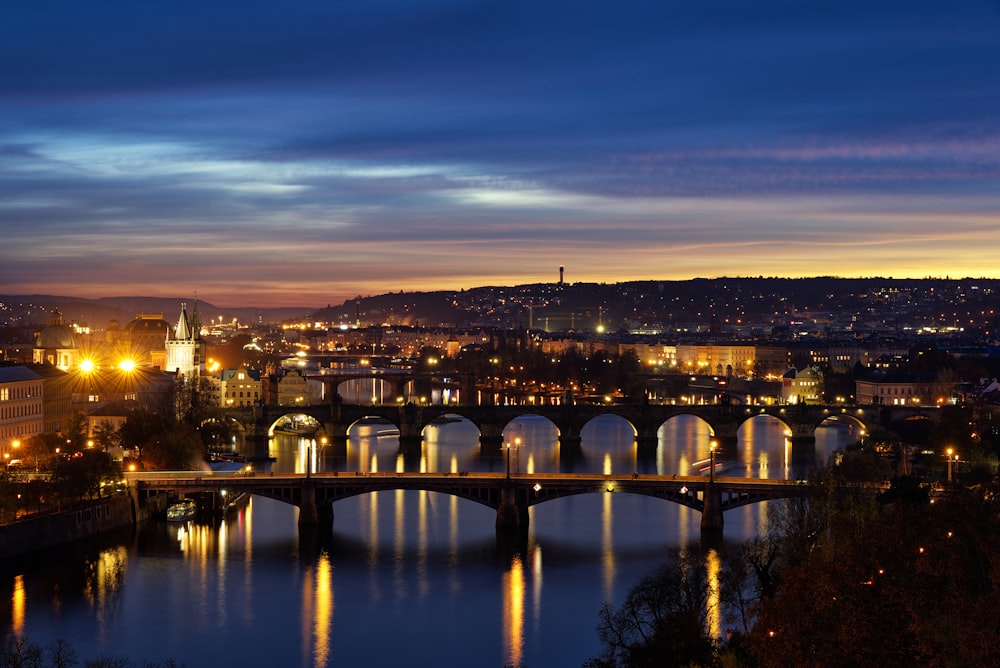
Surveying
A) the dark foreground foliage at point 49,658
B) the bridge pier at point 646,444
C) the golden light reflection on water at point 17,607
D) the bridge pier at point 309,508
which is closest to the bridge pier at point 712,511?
the bridge pier at point 309,508

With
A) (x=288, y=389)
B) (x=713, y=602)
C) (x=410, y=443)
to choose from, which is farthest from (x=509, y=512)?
(x=288, y=389)

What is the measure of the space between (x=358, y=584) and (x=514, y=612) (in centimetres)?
318

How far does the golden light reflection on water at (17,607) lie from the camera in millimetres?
23141

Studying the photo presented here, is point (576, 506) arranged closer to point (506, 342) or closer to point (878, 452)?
point (878, 452)

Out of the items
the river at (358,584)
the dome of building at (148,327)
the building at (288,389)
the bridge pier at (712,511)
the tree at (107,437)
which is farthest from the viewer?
the dome of building at (148,327)

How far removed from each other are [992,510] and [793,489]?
1444 centimetres

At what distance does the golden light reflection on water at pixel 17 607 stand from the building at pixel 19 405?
13076 mm

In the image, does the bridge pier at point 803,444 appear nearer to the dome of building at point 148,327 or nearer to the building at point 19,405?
the building at point 19,405

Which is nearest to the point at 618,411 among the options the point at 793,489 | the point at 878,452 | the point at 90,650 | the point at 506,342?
the point at 878,452

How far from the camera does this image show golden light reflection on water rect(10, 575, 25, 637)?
23.1 m

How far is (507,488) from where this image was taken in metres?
31.3

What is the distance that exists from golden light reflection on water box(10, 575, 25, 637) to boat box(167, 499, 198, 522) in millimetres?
6473

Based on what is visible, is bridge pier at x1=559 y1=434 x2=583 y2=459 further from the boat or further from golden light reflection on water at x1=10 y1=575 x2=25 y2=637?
golden light reflection on water at x1=10 y1=575 x2=25 y2=637

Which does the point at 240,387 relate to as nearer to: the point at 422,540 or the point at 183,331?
the point at 183,331
